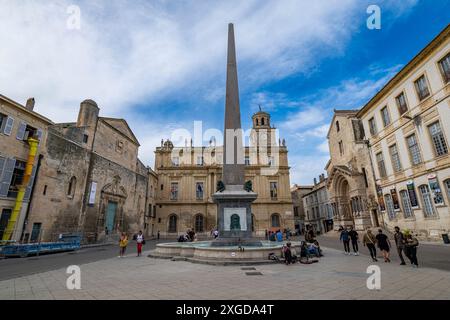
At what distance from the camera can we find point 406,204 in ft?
55.6

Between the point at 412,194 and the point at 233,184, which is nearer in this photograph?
the point at 233,184

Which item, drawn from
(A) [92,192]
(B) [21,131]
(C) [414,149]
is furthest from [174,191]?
(C) [414,149]

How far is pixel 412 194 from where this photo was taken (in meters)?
16.0

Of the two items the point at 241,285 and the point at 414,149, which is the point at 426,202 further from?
the point at 241,285

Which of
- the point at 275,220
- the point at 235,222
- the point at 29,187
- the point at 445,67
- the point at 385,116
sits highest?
the point at 445,67

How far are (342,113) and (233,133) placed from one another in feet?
66.9

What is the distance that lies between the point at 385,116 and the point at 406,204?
736 centimetres

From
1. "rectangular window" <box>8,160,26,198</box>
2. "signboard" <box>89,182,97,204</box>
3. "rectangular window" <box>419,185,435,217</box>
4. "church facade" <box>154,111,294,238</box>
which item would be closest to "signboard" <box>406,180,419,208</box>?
"rectangular window" <box>419,185,435,217</box>

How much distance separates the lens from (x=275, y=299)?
4.21m

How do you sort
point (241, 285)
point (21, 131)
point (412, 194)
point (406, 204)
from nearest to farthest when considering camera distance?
1. point (241, 285)
2. point (21, 131)
3. point (412, 194)
4. point (406, 204)

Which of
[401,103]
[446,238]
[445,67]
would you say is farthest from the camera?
[401,103]

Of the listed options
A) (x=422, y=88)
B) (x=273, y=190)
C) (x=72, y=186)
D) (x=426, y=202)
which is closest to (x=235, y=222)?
(x=426, y=202)

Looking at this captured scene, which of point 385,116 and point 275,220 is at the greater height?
point 385,116
